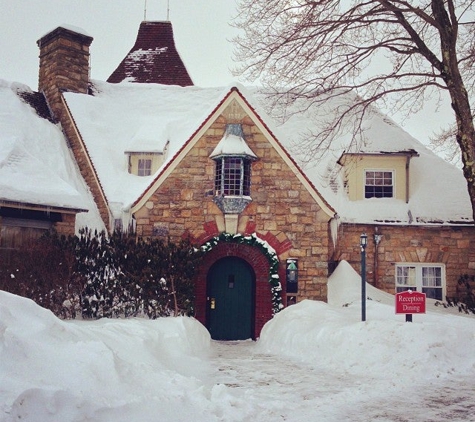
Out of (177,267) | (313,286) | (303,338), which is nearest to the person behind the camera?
(303,338)

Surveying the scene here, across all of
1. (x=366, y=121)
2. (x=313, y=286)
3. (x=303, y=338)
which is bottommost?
(x=303, y=338)

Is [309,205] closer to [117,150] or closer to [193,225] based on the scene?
[193,225]

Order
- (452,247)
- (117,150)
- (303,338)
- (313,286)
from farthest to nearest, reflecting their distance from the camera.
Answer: (117,150), (452,247), (313,286), (303,338)

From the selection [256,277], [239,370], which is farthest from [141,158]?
[239,370]

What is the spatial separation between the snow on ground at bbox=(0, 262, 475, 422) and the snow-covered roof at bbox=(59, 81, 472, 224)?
489 cm

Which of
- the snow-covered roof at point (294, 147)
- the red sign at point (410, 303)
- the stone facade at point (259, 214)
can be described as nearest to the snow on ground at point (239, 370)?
the red sign at point (410, 303)

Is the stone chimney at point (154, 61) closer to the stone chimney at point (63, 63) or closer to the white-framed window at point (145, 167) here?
the stone chimney at point (63, 63)

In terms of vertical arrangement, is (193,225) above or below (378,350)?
above

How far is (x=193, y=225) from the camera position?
15047 mm

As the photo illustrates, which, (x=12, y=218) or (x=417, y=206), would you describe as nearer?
(x=12, y=218)

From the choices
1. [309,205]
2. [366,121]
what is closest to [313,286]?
[309,205]

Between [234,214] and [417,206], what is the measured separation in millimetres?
6189

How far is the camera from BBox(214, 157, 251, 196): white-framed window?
14875 mm

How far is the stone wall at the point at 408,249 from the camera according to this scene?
55.9ft
